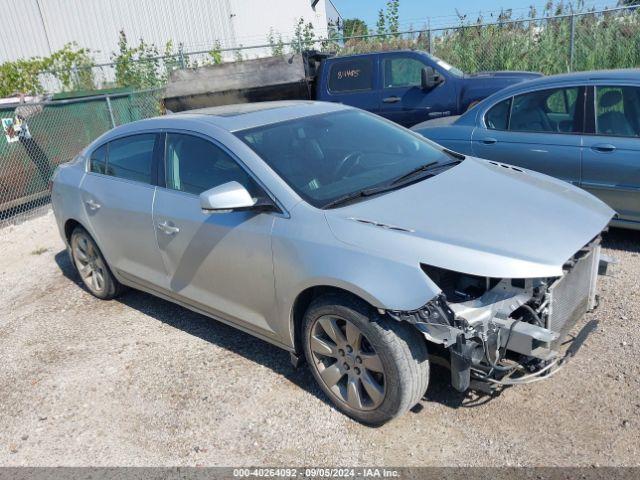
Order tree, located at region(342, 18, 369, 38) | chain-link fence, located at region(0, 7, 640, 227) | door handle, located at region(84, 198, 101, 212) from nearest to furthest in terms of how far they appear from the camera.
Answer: door handle, located at region(84, 198, 101, 212)
chain-link fence, located at region(0, 7, 640, 227)
tree, located at region(342, 18, 369, 38)

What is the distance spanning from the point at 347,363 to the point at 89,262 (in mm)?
3158

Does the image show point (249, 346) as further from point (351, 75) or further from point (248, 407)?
point (351, 75)

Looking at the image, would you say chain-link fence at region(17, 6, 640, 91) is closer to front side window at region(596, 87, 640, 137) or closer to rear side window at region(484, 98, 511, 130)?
rear side window at region(484, 98, 511, 130)

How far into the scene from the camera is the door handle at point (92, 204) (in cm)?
471

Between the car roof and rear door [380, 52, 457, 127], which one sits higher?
the car roof

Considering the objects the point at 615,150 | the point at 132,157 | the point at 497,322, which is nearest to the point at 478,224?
the point at 497,322

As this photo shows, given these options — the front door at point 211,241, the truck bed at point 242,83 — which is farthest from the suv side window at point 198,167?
the truck bed at point 242,83

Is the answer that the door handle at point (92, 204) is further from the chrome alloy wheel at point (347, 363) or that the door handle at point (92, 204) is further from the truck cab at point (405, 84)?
the truck cab at point (405, 84)

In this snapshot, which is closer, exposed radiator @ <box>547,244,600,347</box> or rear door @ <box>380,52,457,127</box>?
exposed radiator @ <box>547,244,600,347</box>

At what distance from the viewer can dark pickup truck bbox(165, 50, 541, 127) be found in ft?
29.9

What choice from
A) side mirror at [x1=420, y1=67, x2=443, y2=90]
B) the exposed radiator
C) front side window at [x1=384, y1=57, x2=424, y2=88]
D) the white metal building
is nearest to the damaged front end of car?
the exposed radiator

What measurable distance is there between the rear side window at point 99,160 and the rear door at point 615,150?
4248 mm

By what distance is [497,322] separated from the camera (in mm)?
2783

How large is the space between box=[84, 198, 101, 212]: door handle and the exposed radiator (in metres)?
3.59
